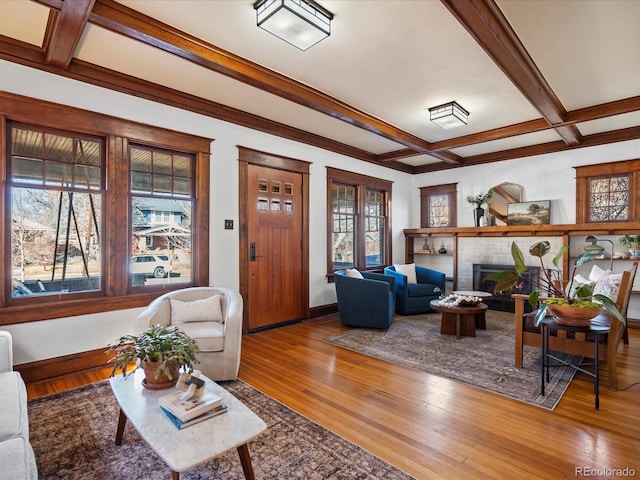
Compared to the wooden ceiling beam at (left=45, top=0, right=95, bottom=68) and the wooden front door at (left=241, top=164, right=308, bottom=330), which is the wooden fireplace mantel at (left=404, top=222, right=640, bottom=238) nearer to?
the wooden front door at (left=241, top=164, right=308, bottom=330)

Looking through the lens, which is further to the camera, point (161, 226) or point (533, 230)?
point (533, 230)

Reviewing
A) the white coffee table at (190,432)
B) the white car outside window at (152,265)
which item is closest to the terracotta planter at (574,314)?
the white coffee table at (190,432)

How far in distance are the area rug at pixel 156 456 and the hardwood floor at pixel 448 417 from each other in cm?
14

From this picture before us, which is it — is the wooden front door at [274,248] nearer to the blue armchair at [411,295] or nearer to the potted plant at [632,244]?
the blue armchair at [411,295]

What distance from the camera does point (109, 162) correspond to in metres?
3.39

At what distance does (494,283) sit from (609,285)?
3151 mm

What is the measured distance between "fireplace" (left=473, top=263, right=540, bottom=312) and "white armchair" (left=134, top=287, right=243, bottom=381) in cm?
420

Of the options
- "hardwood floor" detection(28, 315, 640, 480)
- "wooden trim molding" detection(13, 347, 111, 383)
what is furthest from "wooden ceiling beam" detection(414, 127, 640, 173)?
"wooden trim molding" detection(13, 347, 111, 383)

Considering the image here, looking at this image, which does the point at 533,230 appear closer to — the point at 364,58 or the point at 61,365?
the point at 364,58

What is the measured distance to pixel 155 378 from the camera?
190 centimetres

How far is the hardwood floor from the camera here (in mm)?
1925

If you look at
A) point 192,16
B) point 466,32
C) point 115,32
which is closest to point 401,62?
point 466,32

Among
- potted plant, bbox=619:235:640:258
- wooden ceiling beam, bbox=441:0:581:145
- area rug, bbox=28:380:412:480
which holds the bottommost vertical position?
area rug, bbox=28:380:412:480

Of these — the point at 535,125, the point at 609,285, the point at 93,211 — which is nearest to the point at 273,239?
the point at 93,211
